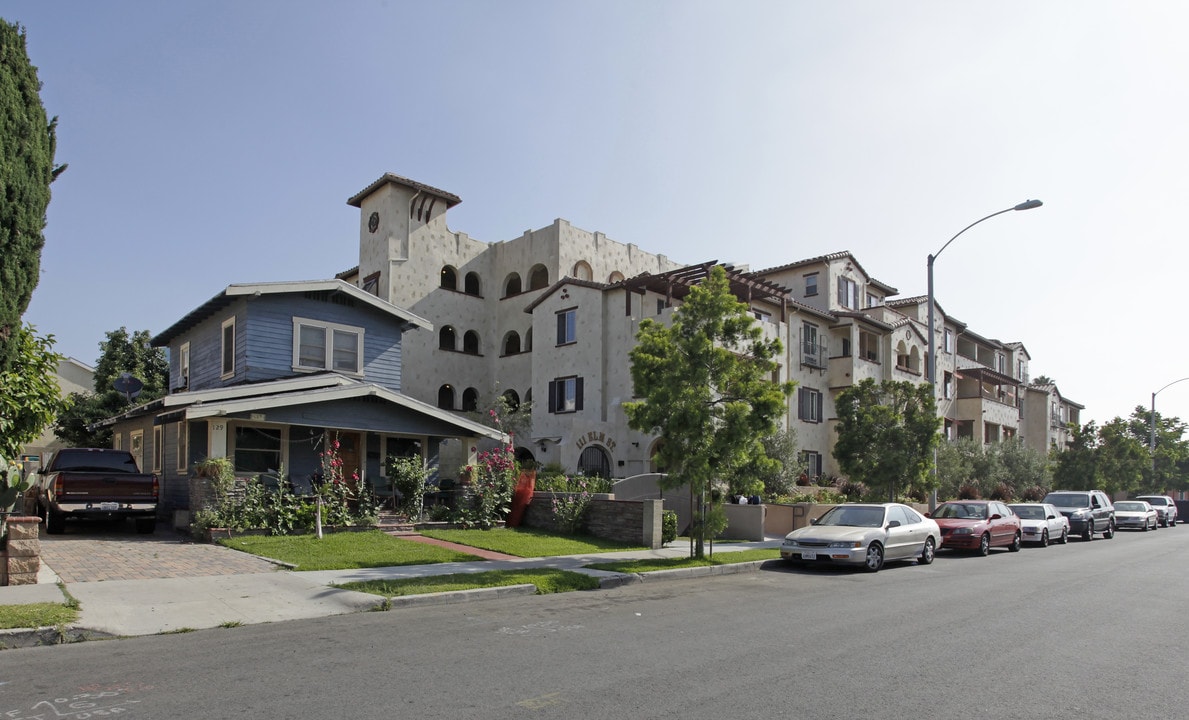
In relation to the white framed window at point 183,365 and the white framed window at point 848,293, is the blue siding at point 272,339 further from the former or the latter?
the white framed window at point 848,293

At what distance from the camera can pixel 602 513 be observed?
19.9 metres

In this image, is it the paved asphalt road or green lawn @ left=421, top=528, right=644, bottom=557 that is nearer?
the paved asphalt road

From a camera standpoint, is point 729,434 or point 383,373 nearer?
point 729,434

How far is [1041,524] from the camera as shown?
2520 cm

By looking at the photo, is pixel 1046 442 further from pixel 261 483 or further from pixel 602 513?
pixel 261 483

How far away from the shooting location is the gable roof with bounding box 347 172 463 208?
115 feet

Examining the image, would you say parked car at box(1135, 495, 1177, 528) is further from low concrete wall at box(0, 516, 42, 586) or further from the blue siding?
low concrete wall at box(0, 516, 42, 586)

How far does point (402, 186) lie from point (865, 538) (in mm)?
25512

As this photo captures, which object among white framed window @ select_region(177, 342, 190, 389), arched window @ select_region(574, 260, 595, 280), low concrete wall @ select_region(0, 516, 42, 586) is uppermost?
arched window @ select_region(574, 260, 595, 280)

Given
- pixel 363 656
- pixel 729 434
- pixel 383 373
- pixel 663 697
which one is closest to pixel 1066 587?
pixel 729 434

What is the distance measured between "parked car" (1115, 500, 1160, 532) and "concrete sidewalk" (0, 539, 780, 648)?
32.0 meters

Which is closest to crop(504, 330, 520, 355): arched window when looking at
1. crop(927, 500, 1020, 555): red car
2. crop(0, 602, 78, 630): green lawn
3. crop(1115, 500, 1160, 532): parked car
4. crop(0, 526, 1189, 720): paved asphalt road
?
crop(927, 500, 1020, 555): red car

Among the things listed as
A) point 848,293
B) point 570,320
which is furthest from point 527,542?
point 848,293

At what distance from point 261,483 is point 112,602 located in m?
8.46
